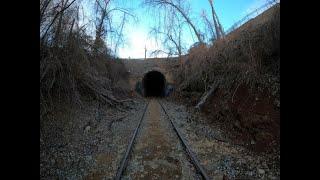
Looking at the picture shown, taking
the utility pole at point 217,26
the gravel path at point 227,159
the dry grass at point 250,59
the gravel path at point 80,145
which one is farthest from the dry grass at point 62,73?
the utility pole at point 217,26

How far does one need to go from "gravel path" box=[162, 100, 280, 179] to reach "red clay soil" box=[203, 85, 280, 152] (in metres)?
0.40

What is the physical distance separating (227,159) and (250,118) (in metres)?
2.18

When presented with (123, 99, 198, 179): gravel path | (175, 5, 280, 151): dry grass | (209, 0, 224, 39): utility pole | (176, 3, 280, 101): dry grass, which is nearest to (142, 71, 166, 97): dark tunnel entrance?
(209, 0, 224, 39): utility pole

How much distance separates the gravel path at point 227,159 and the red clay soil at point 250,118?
40 cm

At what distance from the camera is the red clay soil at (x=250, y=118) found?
794 cm

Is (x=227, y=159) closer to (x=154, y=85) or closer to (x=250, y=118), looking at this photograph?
(x=250, y=118)

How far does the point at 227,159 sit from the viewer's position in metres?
7.42

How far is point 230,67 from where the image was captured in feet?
41.5

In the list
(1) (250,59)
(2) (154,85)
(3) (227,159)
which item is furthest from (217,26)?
(2) (154,85)

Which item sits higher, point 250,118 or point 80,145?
point 250,118

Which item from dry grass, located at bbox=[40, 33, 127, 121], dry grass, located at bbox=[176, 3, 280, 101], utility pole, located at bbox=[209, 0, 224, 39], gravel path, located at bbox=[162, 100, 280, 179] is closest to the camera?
gravel path, located at bbox=[162, 100, 280, 179]

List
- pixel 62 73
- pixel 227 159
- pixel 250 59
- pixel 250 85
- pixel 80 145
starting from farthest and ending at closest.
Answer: pixel 250 59 < pixel 250 85 < pixel 62 73 < pixel 80 145 < pixel 227 159

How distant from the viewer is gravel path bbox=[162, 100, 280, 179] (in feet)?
21.0

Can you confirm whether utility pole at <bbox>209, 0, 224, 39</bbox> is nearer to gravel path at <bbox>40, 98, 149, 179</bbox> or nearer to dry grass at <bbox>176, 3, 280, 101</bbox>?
dry grass at <bbox>176, 3, 280, 101</bbox>
